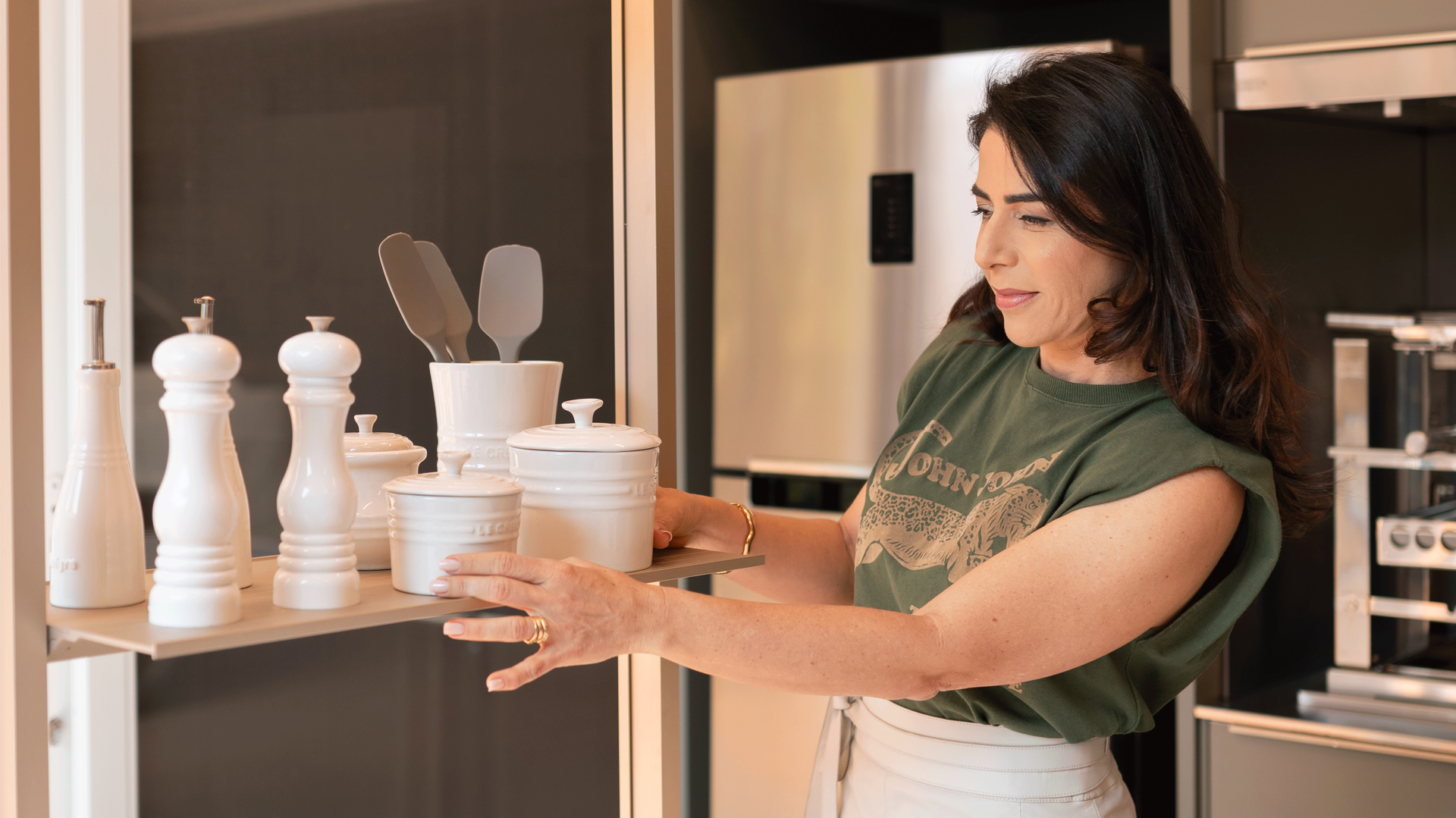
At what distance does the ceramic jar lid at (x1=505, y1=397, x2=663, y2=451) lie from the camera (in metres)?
0.78

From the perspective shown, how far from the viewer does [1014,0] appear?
2.68 m

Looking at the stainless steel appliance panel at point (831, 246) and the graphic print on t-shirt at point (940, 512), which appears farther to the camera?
the stainless steel appliance panel at point (831, 246)

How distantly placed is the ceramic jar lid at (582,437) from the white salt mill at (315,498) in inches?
5.1

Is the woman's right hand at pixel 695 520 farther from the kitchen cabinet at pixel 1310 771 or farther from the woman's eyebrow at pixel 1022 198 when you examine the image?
the kitchen cabinet at pixel 1310 771

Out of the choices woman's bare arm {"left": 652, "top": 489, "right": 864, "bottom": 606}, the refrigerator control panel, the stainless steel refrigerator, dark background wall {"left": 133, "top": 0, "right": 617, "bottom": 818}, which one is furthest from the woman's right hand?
the refrigerator control panel

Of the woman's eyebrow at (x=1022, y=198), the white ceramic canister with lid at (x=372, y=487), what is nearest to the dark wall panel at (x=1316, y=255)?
the woman's eyebrow at (x=1022, y=198)

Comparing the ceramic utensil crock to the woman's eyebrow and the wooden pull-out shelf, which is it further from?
the woman's eyebrow

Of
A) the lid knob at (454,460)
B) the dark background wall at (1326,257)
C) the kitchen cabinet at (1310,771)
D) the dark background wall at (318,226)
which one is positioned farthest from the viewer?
the dark background wall at (1326,257)

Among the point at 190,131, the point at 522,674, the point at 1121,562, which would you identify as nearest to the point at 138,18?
the point at 190,131

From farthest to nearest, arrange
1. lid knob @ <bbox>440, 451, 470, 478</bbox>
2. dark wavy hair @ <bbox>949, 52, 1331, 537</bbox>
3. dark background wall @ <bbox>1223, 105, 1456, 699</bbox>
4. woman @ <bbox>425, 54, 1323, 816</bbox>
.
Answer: dark background wall @ <bbox>1223, 105, 1456, 699</bbox> → dark wavy hair @ <bbox>949, 52, 1331, 537</bbox> → woman @ <bbox>425, 54, 1323, 816</bbox> → lid knob @ <bbox>440, 451, 470, 478</bbox>

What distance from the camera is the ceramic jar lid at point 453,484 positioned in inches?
28.5

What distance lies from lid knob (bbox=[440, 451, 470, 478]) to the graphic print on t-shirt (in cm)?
52

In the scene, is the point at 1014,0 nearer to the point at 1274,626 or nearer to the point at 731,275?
the point at 731,275

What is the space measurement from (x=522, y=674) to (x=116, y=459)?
255mm
